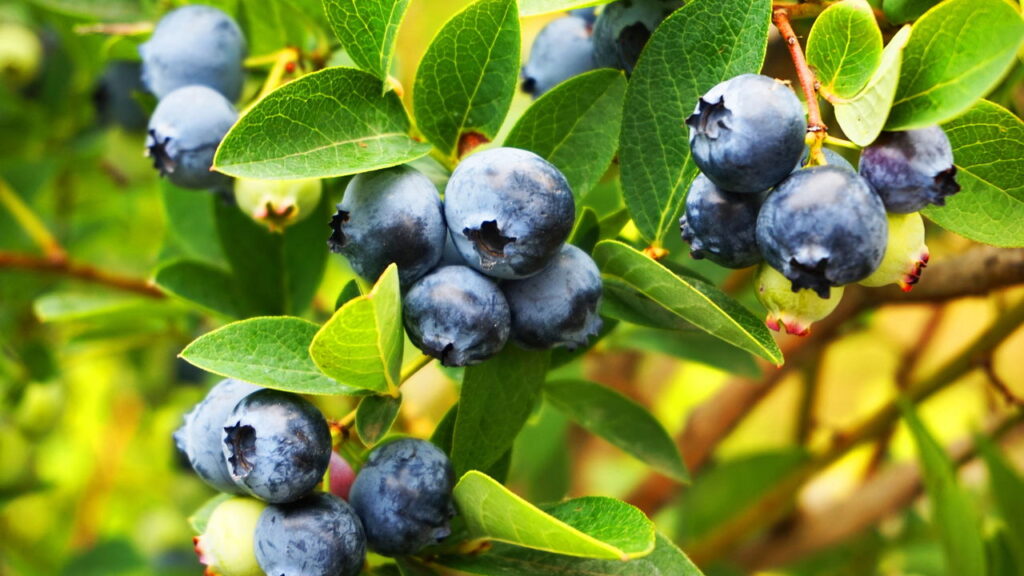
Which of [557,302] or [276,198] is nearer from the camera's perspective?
[557,302]

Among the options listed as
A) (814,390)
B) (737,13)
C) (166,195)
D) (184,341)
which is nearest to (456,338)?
(737,13)

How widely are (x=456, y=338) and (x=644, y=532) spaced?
0.58 feet

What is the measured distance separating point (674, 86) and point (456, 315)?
245 millimetres

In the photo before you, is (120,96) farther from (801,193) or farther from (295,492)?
(801,193)

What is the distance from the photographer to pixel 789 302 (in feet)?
2.24

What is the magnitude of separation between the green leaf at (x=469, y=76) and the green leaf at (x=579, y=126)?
0.03 meters

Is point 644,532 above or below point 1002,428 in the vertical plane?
above

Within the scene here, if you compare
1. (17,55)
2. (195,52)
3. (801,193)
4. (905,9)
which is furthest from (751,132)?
(17,55)

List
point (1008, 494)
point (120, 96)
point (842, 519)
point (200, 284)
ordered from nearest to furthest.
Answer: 1. point (200, 284)
2. point (1008, 494)
3. point (120, 96)
4. point (842, 519)

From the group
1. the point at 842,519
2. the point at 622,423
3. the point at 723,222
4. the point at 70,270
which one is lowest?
the point at 842,519

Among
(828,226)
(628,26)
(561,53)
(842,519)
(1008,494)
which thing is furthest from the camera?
(842,519)

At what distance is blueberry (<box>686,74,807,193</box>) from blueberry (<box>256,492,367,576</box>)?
0.36 m

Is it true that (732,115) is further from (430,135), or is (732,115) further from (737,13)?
(430,135)

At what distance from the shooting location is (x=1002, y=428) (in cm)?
148
